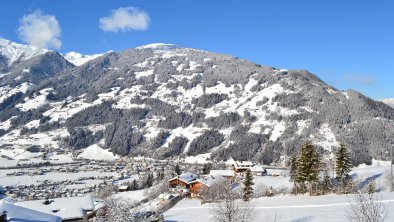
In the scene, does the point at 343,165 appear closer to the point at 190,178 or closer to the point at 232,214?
the point at 232,214

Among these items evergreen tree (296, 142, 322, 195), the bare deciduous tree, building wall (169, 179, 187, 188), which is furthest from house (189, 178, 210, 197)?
the bare deciduous tree

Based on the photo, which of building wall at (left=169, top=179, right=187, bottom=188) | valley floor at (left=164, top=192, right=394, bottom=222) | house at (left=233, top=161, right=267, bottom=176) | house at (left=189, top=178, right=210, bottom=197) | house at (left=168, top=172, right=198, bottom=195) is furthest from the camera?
house at (left=233, top=161, right=267, bottom=176)

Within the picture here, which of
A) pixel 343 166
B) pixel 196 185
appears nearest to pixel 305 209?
pixel 343 166

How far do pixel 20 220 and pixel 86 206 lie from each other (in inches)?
835

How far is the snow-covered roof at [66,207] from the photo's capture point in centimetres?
6197

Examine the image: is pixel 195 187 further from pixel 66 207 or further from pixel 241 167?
pixel 241 167

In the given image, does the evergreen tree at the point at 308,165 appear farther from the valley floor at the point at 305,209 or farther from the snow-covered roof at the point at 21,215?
the snow-covered roof at the point at 21,215

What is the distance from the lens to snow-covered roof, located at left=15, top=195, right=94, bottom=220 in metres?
62.0

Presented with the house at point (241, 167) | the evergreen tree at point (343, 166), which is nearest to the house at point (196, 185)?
the evergreen tree at point (343, 166)

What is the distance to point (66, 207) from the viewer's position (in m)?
63.5

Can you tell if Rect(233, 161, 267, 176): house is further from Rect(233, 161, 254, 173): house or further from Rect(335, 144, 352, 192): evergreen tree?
Rect(335, 144, 352, 192): evergreen tree

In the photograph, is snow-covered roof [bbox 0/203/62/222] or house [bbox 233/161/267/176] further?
house [bbox 233/161/267/176]

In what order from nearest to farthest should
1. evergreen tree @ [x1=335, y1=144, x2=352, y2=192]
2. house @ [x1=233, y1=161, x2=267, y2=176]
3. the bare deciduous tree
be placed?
1. the bare deciduous tree
2. evergreen tree @ [x1=335, y1=144, x2=352, y2=192]
3. house @ [x1=233, y1=161, x2=267, y2=176]

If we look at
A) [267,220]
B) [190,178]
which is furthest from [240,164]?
[267,220]
